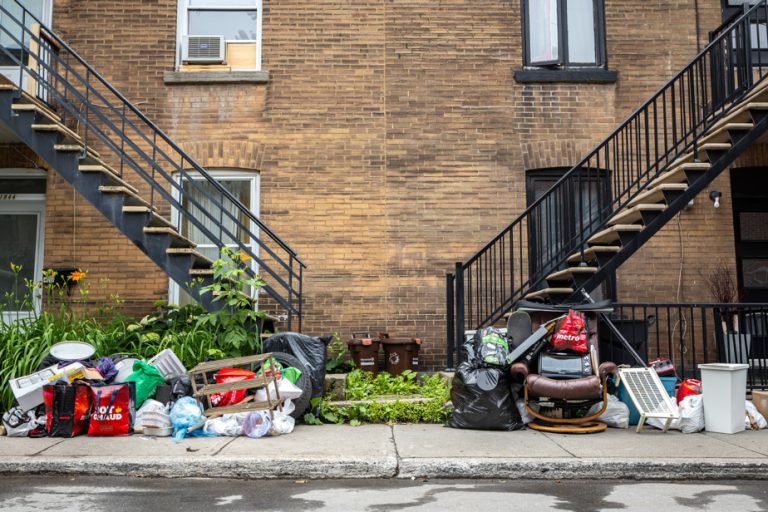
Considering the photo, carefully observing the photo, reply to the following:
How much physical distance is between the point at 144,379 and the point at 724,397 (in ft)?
18.1

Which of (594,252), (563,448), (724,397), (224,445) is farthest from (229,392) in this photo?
(724,397)

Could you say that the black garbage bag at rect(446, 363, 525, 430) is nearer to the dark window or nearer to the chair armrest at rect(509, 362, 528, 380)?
the chair armrest at rect(509, 362, 528, 380)

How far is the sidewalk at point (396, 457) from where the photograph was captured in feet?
17.0

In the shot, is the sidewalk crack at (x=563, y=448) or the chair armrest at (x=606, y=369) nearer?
the sidewalk crack at (x=563, y=448)

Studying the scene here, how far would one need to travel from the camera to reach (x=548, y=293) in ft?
26.1

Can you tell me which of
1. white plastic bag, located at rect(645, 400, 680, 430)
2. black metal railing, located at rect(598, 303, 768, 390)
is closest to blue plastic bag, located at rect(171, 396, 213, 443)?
white plastic bag, located at rect(645, 400, 680, 430)

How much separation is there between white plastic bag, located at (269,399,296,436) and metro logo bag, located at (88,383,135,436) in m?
1.33

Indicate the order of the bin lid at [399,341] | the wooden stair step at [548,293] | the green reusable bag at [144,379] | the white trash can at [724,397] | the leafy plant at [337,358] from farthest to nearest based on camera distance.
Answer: the bin lid at [399,341], the leafy plant at [337,358], the wooden stair step at [548,293], the green reusable bag at [144,379], the white trash can at [724,397]

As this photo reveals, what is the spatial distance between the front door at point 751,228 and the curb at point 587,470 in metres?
5.32

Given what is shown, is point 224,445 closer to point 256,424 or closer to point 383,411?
point 256,424

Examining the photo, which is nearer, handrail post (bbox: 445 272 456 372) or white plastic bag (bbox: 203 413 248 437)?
white plastic bag (bbox: 203 413 248 437)

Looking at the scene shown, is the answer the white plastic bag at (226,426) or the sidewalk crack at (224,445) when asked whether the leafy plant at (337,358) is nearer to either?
the white plastic bag at (226,426)

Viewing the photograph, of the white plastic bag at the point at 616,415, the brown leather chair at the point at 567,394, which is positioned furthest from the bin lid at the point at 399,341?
the white plastic bag at the point at 616,415

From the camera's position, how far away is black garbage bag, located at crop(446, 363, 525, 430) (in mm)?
6457
